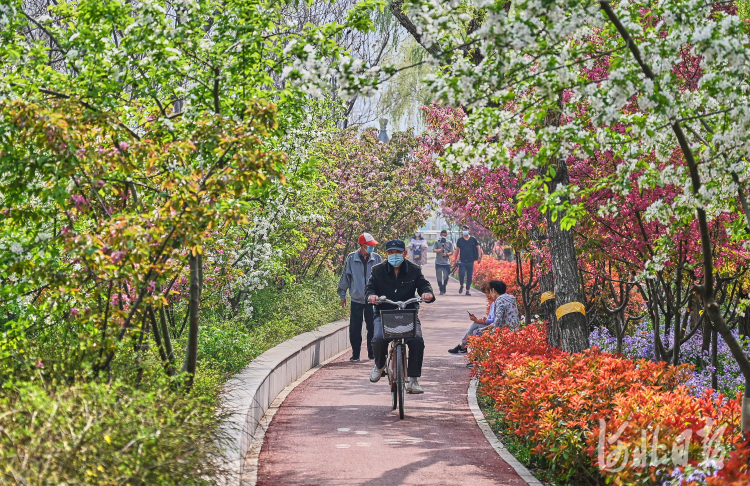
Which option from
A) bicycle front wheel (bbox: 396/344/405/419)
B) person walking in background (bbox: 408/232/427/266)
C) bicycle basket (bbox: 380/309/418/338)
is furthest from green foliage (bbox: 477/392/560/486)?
person walking in background (bbox: 408/232/427/266)

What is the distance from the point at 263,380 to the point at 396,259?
2.02 meters

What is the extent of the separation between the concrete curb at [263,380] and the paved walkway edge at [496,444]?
2.10 m

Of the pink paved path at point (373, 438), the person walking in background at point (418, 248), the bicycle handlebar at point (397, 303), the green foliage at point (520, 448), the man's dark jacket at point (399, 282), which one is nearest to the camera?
the pink paved path at point (373, 438)

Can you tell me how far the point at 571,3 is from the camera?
15.3ft

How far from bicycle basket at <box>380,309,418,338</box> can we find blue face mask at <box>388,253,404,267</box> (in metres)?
0.71

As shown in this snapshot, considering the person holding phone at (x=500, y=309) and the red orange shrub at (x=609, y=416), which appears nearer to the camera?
the red orange shrub at (x=609, y=416)

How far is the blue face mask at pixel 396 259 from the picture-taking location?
9.73m

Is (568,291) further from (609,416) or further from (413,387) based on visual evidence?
(609,416)

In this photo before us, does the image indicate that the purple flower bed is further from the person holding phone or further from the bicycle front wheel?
the bicycle front wheel

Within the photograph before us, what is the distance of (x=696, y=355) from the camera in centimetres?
1098

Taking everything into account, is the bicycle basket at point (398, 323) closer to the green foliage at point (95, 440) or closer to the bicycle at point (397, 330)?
the bicycle at point (397, 330)

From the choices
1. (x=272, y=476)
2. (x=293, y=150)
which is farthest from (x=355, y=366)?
(x=272, y=476)

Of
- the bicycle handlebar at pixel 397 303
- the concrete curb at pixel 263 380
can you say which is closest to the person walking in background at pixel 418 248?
the concrete curb at pixel 263 380

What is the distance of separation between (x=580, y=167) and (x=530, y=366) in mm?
2544
